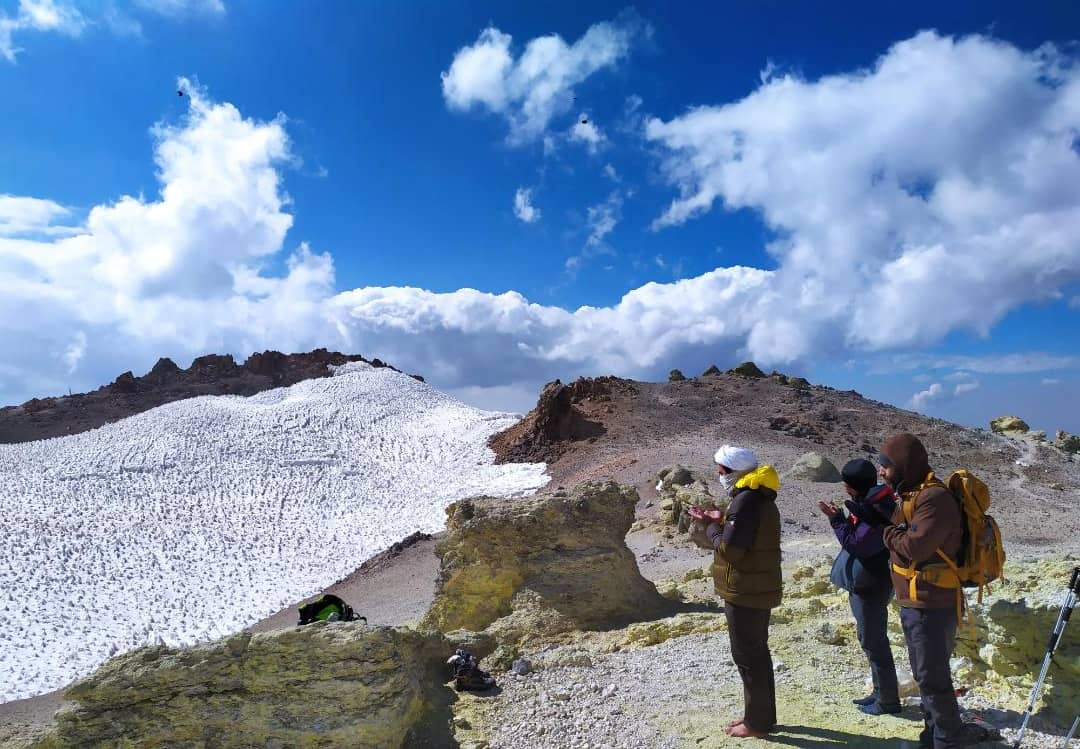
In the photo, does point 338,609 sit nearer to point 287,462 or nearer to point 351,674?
Answer: point 351,674

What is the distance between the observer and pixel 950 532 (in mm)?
4230

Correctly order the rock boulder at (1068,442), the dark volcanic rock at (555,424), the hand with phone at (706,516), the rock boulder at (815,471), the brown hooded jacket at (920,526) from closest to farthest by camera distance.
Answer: the brown hooded jacket at (920,526) < the hand with phone at (706,516) < the rock boulder at (815,471) < the rock boulder at (1068,442) < the dark volcanic rock at (555,424)

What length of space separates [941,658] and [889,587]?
97cm

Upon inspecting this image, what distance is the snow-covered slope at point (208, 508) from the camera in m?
18.8

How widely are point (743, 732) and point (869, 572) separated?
1443 mm

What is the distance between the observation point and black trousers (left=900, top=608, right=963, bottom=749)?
431 cm

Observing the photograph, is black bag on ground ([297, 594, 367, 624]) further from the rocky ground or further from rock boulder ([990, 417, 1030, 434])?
rock boulder ([990, 417, 1030, 434])

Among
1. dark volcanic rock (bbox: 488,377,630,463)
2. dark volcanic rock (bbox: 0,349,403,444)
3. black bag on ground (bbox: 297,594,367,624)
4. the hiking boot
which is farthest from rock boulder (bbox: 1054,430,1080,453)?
dark volcanic rock (bbox: 0,349,403,444)

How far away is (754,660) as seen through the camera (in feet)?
16.4

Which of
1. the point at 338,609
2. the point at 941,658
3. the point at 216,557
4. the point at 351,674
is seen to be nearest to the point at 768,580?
the point at 941,658

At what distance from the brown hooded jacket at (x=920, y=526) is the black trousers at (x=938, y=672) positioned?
0.10m

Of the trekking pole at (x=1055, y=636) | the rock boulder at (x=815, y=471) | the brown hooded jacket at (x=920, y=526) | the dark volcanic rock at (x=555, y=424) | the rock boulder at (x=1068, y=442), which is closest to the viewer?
the brown hooded jacket at (x=920, y=526)

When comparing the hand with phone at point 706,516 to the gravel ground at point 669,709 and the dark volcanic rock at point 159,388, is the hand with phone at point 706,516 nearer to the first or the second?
the gravel ground at point 669,709

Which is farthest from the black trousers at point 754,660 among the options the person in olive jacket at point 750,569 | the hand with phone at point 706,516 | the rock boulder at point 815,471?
the rock boulder at point 815,471
